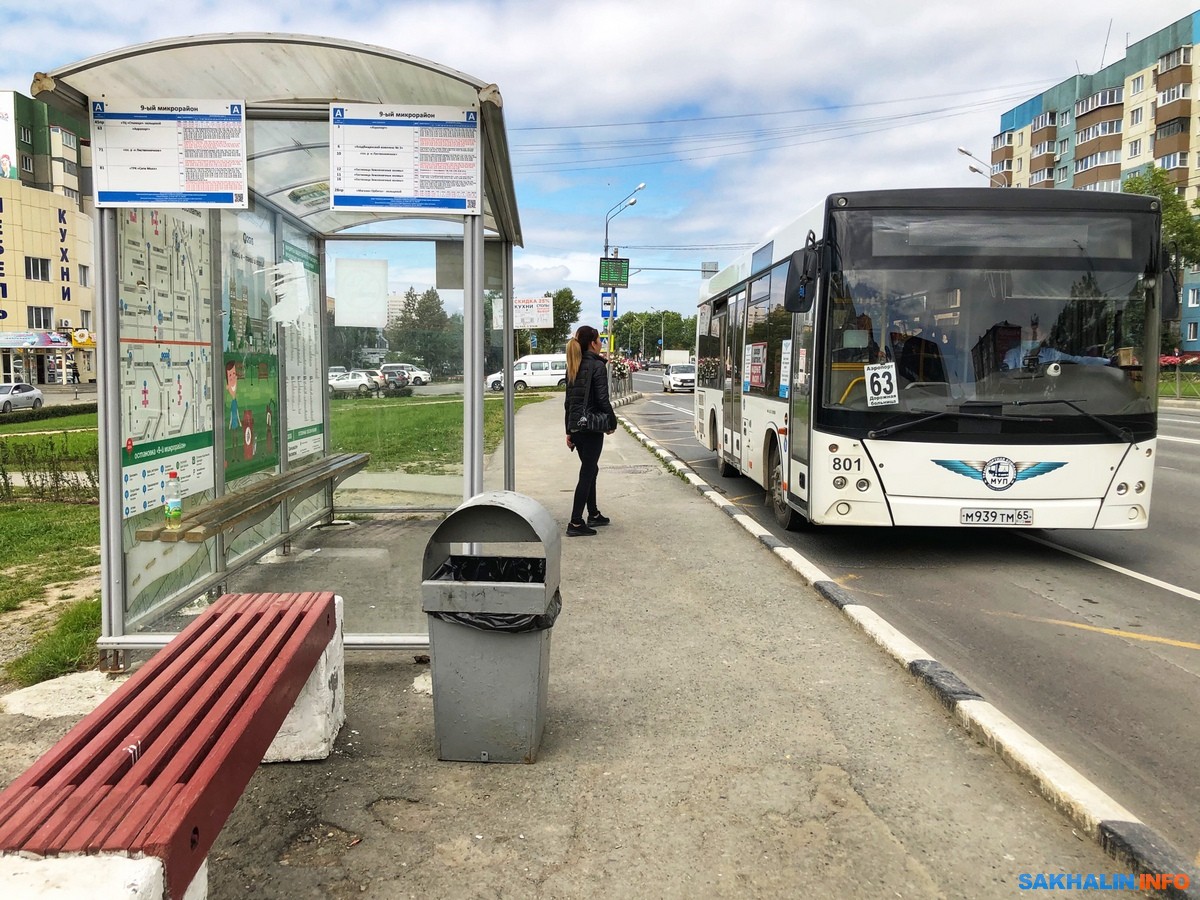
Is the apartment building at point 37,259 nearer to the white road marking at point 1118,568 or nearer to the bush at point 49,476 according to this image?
the bush at point 49,476

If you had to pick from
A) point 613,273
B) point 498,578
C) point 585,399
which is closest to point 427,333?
point 585,399

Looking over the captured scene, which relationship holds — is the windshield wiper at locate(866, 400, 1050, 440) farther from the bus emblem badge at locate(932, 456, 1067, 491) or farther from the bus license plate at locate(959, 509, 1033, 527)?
the bus license plate at locate(959, 509, 1033, 527)

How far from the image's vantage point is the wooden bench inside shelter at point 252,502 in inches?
197

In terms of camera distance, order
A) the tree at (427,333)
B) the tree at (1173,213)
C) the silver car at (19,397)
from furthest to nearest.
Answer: the silver car at (19,397)
the tree at (1173,213)
the tree at (427,333)

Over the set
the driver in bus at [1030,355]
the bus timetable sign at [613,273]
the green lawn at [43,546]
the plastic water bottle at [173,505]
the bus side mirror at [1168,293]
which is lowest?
the green lawn at [43,546]

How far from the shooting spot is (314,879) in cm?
302

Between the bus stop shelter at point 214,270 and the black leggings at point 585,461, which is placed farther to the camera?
the black leggings at point 585,461

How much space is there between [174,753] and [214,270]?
418cm

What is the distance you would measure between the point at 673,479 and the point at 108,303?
9653 millimetres

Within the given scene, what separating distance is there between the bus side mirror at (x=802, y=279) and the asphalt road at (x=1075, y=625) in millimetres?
2189

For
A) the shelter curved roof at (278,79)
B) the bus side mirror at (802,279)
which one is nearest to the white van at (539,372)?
the bus side mirror at (802,279)

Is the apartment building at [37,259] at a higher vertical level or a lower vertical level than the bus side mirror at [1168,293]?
higher

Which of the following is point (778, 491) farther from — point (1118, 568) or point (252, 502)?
point (252, 502)

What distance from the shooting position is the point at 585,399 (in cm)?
895
